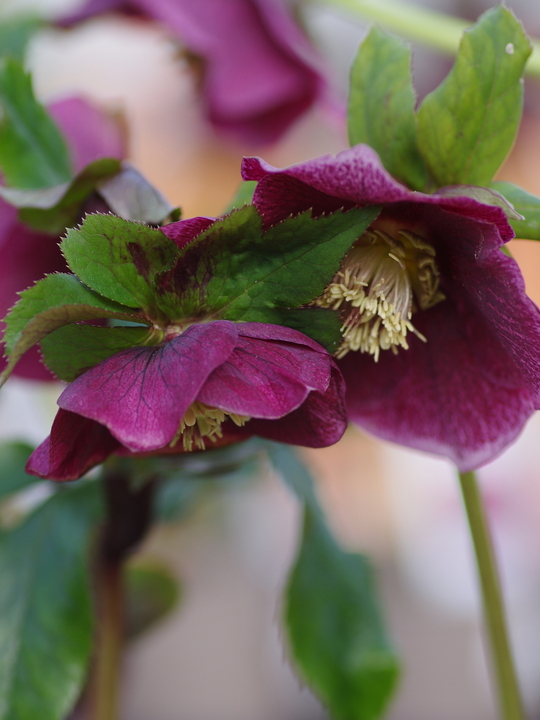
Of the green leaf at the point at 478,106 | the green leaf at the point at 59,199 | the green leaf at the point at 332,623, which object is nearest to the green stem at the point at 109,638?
the green leaf at the point at 332,623

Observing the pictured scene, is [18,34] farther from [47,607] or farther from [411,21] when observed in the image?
[47,607]

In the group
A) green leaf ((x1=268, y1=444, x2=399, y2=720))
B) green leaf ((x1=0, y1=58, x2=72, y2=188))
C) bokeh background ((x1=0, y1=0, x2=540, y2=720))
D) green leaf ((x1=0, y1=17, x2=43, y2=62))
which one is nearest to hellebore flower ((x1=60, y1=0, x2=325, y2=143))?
green leaf ((x1=0, y1=17, x2=43, y2=62))

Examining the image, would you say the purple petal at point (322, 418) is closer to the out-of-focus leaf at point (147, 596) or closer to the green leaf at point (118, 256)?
the green leaf at point (118, 256)

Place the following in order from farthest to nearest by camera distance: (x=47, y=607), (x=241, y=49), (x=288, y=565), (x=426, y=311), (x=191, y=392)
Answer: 1. (x=288, y=565)
2. (x=241, y=49)
3. (x=47, y=607)
4. (x=426, y=311)
5. (x=191, y=392)

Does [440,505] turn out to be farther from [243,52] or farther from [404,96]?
[404,96]

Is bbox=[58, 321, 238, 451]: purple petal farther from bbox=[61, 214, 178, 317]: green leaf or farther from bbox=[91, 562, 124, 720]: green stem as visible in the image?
bbox=[91, 562, 124, 720]: green stem

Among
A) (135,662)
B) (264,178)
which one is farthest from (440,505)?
(264,178)

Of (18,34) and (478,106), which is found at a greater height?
(478,106)

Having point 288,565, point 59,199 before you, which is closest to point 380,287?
point 59,199
